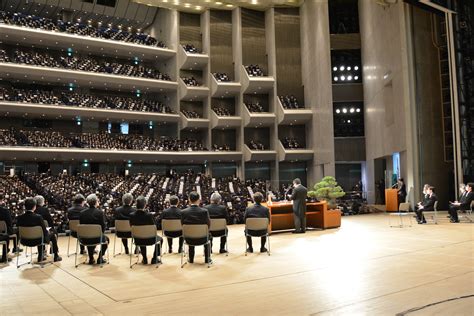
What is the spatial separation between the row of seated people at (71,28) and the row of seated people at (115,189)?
363 inches

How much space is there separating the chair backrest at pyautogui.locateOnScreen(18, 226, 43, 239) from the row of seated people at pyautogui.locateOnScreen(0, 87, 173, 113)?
19011mm

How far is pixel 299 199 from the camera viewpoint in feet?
41.9

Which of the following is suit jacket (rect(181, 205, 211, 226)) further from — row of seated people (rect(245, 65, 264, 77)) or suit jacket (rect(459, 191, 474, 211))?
row of seated people (rect(245, 65, 264, 77))

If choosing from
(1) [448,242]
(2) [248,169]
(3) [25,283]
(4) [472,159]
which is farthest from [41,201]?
(2) [248,169]

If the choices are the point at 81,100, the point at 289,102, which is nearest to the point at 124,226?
the point at 81,100

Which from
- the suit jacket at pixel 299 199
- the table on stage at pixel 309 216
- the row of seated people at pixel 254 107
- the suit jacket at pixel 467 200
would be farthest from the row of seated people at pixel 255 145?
the suit jacket at pixel 467 200

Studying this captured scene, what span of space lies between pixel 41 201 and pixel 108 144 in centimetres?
1785

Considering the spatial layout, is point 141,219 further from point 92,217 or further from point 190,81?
point 190,81

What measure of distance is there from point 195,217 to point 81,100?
21.3 metres

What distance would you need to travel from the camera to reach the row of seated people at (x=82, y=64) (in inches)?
992

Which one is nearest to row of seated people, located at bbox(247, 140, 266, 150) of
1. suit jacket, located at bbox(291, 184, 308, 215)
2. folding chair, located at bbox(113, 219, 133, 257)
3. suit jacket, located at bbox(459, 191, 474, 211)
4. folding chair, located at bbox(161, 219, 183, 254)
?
suit jacket, located at bbox(291, 184, 308, 215)

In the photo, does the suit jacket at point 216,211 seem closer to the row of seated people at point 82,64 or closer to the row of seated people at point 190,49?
the row of seated people at point 82,64

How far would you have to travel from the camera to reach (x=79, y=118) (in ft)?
93.8

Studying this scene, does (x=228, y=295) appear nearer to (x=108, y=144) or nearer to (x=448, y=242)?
(x=448, y=242)
